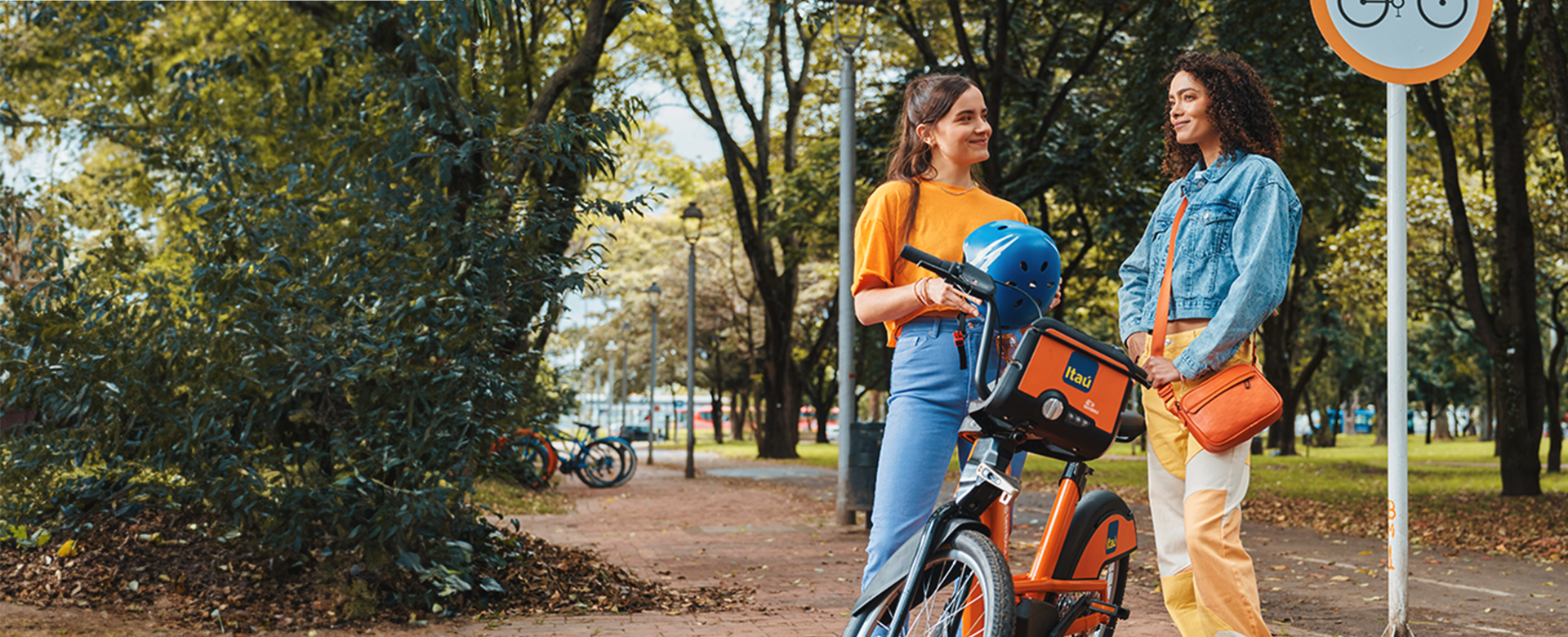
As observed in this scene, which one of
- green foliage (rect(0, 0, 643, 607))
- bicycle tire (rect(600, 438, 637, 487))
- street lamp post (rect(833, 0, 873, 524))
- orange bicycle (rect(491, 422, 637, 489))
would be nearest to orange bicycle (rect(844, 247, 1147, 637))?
green foliage (rect(0, 0, 643, 607))

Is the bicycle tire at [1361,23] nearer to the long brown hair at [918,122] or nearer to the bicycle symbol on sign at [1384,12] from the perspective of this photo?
the bicycle symbol on sign at [1384,12]

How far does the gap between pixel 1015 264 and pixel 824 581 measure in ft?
14.9

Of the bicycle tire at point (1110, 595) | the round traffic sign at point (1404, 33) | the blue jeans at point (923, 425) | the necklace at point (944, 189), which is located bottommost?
the bicycle tire at point (1110, 595)

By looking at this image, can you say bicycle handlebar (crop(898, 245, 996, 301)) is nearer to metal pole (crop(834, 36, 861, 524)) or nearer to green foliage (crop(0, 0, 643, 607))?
green foliage (crop(0, 0, 643, 607))

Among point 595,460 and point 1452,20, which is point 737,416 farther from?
point 1452,20

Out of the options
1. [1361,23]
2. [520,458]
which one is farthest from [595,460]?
[1361,23]

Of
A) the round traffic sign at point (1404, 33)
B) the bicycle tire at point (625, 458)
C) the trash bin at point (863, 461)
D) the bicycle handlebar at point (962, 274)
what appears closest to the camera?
the bicycle handlebar at point (962, 274)

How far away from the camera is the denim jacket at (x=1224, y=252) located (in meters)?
2.93

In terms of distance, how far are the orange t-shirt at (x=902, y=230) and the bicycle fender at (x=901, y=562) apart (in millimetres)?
603

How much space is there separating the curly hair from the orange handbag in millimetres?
615

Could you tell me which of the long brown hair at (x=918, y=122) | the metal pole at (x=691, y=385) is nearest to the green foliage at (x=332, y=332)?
the long brown hair at (x=918, y=122)

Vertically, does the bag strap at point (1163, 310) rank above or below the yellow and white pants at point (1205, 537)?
above

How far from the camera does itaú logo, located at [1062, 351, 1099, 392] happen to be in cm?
266

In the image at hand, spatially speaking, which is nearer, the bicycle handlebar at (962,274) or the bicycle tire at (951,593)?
the bicycle tire at (951,593)
